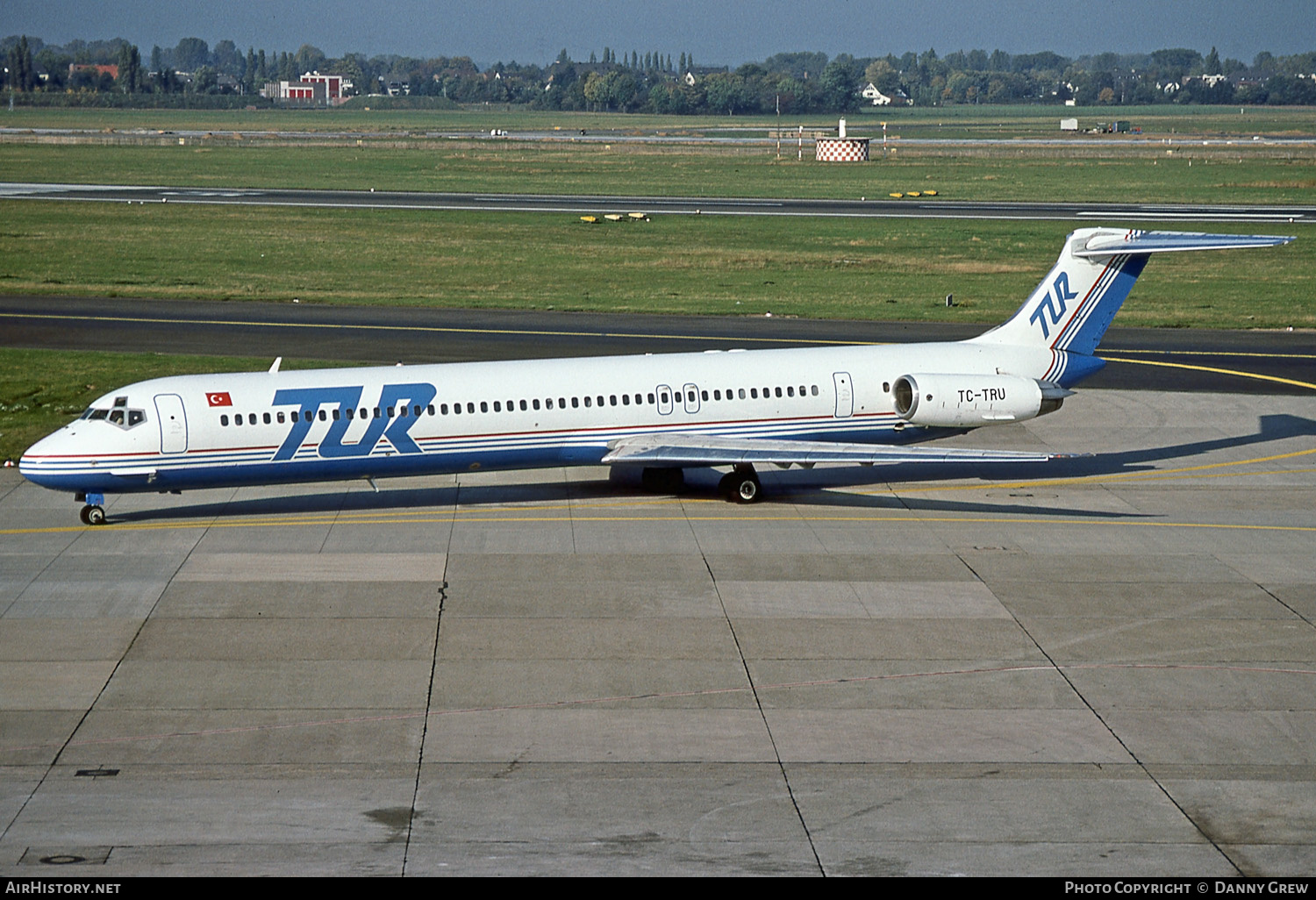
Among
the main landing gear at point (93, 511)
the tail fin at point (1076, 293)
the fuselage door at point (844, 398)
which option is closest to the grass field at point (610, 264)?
the tail fin at point (1076, 293)

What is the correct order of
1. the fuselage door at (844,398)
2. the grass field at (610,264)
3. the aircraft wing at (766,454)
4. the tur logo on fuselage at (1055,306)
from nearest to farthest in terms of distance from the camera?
the aircraft wing at (766,454), the fuselage door at (844,398), the tur logo on fuselage at (1055,306), the grass field at (610,264)

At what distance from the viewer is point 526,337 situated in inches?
2074

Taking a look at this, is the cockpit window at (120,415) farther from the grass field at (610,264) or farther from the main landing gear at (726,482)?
the grass field at (610,264)

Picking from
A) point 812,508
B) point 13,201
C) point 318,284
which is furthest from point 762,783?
point 13,201

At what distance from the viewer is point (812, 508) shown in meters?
32.4

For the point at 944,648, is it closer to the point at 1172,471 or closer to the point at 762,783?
the point at 762,783

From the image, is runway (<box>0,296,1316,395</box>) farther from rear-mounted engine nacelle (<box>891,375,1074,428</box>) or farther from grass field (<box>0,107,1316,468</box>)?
rear-mounted engine nacelle (<box>891,375,1074,428</box>)

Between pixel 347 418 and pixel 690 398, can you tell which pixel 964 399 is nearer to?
pixel 690 398

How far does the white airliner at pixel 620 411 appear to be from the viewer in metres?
29.5

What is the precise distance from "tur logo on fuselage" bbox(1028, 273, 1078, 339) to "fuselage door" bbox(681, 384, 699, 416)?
8625 millimetres

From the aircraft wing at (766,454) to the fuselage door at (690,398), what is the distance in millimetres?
799

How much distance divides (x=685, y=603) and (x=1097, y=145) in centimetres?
16968

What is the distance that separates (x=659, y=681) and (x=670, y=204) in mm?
83116

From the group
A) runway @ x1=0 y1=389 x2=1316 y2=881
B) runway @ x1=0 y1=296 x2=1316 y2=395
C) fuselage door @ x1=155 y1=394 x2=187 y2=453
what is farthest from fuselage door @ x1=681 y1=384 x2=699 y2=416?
runway @ x1=0 y1=296 x2=1316 y2=395
